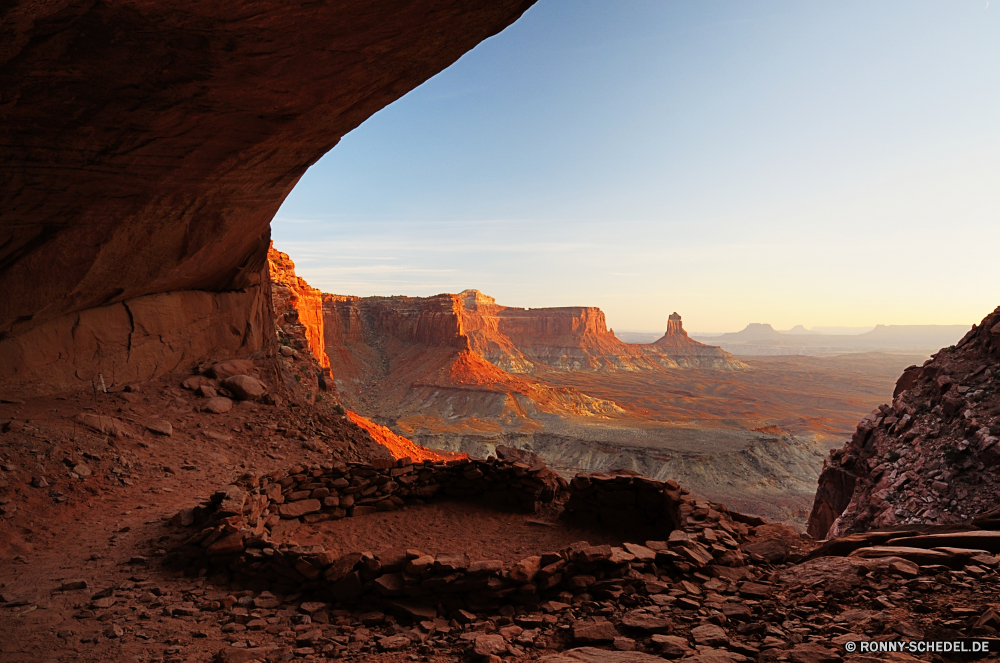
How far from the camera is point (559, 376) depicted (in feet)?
335

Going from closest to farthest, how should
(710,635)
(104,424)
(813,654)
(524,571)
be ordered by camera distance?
1. (813,654)
2. (710,635)
3. (524,571)
4. (104,424)

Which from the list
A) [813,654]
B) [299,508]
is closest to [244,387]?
[299,508]

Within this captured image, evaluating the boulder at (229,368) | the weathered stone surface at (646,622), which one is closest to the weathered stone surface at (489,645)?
the weathered stone surface at (646,622)

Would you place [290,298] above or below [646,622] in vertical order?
above

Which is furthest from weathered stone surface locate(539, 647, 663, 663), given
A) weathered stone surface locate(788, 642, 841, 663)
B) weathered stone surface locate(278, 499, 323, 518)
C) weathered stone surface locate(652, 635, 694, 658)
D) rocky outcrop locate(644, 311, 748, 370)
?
rocky outcrop locate(644, 311, 748, 370)

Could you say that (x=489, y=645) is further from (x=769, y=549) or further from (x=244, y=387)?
(x=244, y=387)

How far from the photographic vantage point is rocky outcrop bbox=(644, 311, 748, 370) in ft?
415

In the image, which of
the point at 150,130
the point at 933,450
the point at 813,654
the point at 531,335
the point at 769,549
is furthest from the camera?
the point at 531,335

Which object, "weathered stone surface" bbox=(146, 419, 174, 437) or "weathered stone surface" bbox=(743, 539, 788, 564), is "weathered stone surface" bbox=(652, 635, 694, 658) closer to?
"weathered stone surface" bbox=(743, 539, 788, 564)

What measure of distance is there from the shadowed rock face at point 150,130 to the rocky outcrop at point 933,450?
504 inches

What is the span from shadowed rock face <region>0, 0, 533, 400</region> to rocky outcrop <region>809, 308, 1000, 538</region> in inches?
504

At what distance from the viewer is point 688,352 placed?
132 m

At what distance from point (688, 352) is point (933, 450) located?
126m

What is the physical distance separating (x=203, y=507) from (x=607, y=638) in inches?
224
